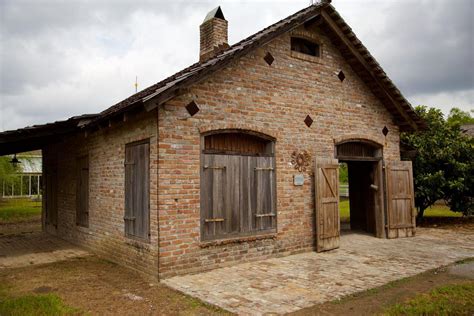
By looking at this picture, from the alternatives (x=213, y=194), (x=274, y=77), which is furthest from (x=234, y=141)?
(x=274, y=77)

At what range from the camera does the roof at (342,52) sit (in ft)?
22.8

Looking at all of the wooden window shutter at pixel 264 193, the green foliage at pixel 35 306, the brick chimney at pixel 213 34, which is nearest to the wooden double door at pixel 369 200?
the wooden window shutter at pixel 264 193

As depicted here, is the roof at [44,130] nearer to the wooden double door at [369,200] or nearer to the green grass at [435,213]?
the wooden double door at [369,200]

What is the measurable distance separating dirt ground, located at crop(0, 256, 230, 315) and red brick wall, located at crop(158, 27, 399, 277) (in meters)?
0.77

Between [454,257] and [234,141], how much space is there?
5506mm

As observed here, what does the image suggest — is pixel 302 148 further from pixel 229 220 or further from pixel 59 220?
pixel 59 220

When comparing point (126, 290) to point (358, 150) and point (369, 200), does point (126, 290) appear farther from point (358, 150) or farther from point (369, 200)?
point (369, 200)

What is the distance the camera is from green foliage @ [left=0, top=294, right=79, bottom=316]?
5125mm

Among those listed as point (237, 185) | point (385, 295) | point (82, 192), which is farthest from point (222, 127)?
point (82, 192)

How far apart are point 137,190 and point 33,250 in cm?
427

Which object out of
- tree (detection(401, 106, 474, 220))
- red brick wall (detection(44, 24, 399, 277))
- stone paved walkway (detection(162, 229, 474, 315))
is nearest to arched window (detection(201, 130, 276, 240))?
red brick wall (detection(44, 24, 399, 277))

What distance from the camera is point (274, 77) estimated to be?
28.9ft

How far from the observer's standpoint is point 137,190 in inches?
297

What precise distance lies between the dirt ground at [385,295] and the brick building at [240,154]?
2.62 m
